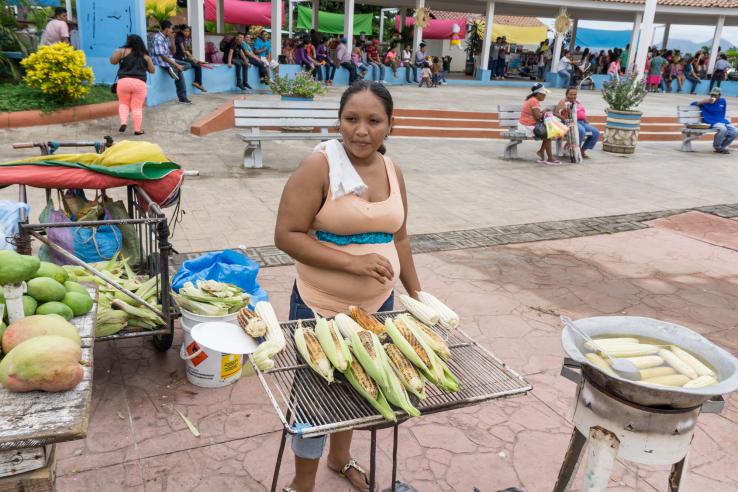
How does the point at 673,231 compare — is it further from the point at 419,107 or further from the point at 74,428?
the point at 419,107

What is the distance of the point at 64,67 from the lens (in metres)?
10.4

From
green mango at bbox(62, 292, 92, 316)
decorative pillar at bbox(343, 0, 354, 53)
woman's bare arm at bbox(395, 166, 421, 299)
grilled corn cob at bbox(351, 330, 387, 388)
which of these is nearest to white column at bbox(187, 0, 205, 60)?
decorative pillar at bbox(343, 0, 354, 53)

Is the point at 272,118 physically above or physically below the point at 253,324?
above

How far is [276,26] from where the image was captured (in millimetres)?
18188

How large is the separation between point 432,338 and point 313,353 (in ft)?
1.64

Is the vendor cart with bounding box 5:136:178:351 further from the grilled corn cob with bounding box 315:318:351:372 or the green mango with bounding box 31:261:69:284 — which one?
the grilled corn cob with bounding box 315:318:351:372

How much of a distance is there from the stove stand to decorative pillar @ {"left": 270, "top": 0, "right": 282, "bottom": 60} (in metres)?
17.9

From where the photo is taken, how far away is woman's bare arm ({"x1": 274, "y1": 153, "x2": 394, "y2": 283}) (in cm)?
245

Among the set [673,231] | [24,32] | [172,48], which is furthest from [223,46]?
[673,231]

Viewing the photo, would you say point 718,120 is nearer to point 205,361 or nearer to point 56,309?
point 205,361

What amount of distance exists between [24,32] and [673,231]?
14.5 metres

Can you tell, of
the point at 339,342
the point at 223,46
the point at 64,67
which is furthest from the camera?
the point at 223,46

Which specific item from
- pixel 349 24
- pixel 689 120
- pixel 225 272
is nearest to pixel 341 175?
pixel 225 272

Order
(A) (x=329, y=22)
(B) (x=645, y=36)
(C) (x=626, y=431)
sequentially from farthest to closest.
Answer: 1. (A) (x=329, y=22)
2. (B) (x=645, y=36)
3. (C) (x=626, y=431)
